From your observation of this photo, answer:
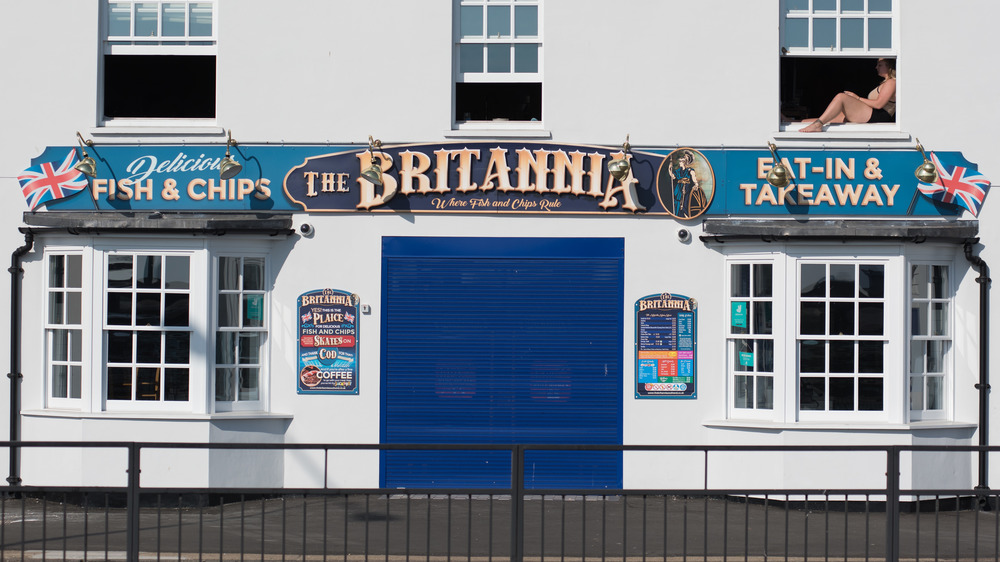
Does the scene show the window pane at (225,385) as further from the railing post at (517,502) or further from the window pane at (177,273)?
the railing post at (517,502)

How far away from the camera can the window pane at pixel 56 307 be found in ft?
40.9

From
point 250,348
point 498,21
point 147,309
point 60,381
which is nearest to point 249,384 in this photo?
point 250,348

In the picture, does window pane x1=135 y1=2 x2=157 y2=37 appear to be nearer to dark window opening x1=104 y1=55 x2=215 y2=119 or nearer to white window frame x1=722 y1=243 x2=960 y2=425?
dark window opening x1=104 y1=55 x2=215 y2=119

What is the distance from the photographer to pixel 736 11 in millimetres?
12492

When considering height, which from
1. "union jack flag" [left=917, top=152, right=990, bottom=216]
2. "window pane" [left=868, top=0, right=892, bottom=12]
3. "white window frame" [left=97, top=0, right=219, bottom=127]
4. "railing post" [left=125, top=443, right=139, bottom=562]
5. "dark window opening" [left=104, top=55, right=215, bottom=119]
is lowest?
"railing post" [left=125, top=443, right=139, bottom=562]

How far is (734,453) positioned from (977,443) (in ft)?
9.30

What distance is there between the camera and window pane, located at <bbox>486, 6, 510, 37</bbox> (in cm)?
1273

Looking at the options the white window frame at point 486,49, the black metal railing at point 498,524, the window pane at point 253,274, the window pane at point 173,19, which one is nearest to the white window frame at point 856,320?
the black metal railing at point 498,524

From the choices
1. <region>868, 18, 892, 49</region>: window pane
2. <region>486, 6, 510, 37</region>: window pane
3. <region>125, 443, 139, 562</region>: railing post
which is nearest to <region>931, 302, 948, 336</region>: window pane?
<region>868, 18, 892, 49</region>: window pane

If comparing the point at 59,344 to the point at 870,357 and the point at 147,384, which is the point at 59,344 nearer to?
the point at 147,384

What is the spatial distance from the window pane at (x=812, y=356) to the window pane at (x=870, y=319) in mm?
483

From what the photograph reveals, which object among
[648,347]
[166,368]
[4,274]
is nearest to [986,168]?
[648,347]

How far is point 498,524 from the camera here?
11180mm

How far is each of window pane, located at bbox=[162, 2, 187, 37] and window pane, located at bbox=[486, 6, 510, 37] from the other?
357 centimetres
